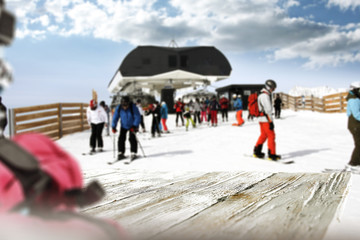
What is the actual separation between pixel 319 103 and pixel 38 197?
87.0 ft

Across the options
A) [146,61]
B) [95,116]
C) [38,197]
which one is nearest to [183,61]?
[146,61]

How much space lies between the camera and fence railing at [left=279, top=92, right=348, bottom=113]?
21.4m

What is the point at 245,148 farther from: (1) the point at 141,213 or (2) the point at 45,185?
(2) the point at 45,185

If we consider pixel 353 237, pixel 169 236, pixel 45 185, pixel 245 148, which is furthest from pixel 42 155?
pixel 245 148

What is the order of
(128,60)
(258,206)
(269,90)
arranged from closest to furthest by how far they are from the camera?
Answer: (258,206) → (269,90) → (128,60)

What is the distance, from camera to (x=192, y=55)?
37.4 m

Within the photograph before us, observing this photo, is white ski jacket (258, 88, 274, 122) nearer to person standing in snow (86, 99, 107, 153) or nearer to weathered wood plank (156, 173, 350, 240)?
weathered wood plank (156, 173, 350, 240)

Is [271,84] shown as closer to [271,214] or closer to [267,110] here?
[267,110]

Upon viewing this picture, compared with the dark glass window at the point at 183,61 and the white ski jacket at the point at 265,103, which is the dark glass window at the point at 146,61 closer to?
the dark glass window at the point at 183,61

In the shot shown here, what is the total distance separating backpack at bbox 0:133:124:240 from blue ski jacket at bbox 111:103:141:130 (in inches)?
250

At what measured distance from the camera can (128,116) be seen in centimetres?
729

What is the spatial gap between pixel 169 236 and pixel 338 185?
2238mm

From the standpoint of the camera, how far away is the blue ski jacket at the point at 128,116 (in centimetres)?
720

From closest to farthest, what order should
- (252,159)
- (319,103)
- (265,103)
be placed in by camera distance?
(265,103)
(252,159)
(319,103)
